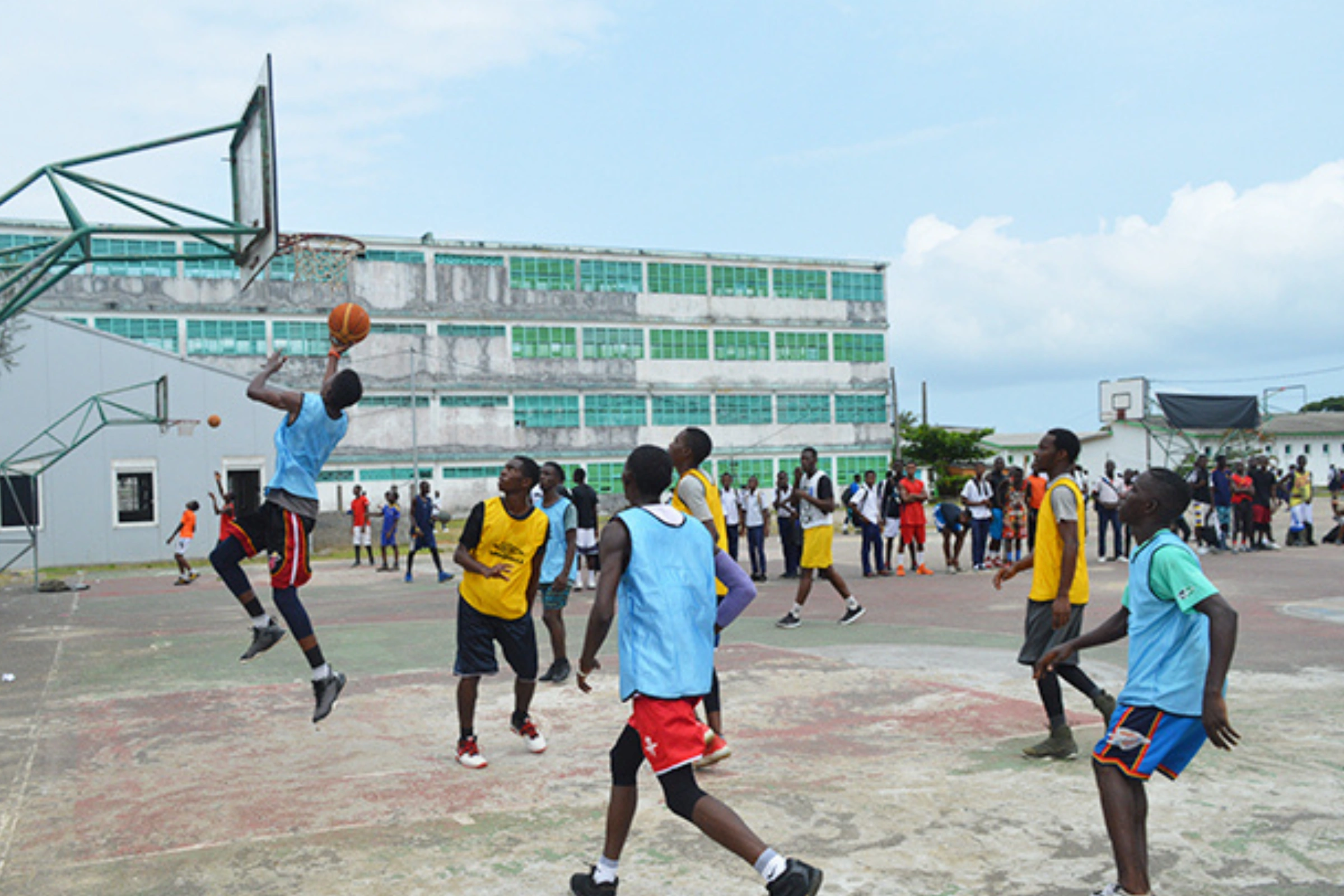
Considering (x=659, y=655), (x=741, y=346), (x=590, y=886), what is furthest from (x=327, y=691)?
(x=741, y=346)

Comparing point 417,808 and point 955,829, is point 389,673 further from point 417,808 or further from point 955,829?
point 955,829

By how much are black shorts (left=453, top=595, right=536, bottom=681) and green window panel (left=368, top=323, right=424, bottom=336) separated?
42.5 metres

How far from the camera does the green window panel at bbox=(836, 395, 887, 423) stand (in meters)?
56.9

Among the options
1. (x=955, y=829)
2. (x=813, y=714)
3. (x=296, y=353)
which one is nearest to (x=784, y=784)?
(x=955, y=829)

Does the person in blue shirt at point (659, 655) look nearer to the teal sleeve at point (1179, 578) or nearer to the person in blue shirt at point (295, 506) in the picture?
the teal sleeve at point (1179, 578)

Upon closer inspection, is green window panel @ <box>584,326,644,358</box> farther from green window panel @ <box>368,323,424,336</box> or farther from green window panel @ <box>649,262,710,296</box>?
green window panel @ <box>368,323,424,336</box>

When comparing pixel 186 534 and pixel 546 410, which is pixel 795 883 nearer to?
pixel 186 534

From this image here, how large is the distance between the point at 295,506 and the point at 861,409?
171ft

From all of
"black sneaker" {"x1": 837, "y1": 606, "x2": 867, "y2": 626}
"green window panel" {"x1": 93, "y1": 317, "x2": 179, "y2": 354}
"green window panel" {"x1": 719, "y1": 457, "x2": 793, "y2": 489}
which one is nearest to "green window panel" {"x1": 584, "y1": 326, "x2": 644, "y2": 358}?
"green window panel" {"x1": 719, "y1": 457, "x2": 793, "y2": 489}

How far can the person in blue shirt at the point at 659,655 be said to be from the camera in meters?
4.27

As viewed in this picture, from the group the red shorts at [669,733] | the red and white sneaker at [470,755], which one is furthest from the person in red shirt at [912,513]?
the red shorts at [669,733]

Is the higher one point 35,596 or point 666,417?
point 666,417

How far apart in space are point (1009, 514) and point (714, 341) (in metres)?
34.8

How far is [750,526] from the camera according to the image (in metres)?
20.6
